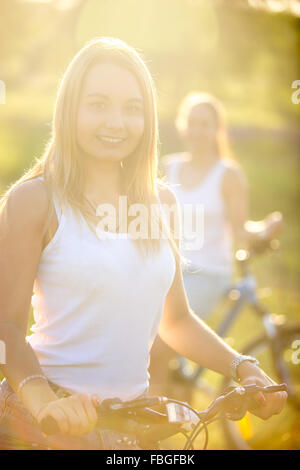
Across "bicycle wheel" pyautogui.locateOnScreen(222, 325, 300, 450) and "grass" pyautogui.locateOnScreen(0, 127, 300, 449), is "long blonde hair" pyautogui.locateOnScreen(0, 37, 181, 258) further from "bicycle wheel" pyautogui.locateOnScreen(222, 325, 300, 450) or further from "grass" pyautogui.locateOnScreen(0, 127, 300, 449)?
"bicycle wheel" pyautogui.locateOnScreen(222, 325, 300, 450)

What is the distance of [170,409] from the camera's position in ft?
4.51

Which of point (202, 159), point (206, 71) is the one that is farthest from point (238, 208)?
point (206, 71)

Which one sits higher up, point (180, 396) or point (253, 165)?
point (253, 165)

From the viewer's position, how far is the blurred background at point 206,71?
1083cm

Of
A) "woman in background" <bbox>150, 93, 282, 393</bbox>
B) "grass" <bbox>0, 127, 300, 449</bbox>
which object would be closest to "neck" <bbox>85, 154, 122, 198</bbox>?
"grass" <bbox>0, 127, 300, 449</bbox>

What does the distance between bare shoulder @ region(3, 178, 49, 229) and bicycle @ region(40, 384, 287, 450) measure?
46cm

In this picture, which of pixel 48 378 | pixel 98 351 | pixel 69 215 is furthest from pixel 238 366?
pixel 69 215

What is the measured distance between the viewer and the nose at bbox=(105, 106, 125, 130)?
63.9 inches

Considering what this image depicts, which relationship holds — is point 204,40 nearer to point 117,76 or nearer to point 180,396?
point 180,396

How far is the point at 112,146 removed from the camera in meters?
1.67

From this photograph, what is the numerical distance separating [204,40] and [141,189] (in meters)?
16.5

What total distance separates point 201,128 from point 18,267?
2967 millimetres

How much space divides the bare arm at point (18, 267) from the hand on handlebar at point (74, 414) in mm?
180
